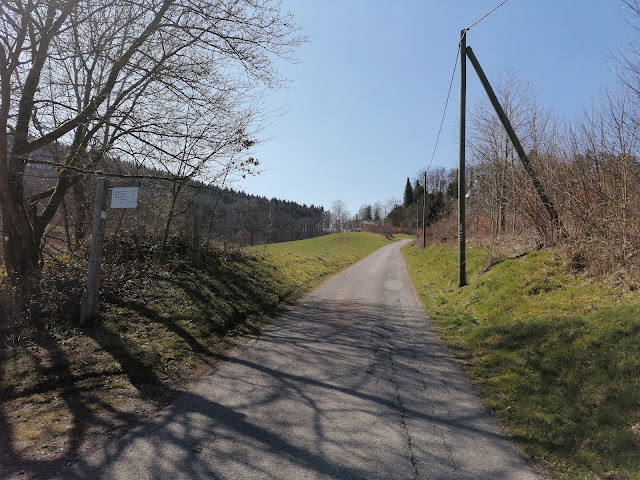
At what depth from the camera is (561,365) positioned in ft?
16.1

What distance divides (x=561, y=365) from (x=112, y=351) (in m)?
6.05

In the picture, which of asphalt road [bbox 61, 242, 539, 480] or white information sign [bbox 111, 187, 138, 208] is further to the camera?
white information sign [bbox 111, 187, 138, 208]

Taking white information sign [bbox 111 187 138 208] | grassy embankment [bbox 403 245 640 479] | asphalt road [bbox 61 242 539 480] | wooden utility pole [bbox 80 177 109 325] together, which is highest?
white information sign [bbox 111 187 138 208]

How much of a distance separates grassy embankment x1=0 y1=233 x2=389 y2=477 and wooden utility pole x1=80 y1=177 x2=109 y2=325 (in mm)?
242

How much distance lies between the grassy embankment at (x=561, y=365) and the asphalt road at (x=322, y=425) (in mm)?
408

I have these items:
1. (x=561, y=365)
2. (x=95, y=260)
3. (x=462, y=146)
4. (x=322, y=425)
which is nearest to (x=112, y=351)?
(x=95, y=260)

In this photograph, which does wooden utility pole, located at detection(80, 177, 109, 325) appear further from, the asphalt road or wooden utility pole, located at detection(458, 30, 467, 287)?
wooden utility pole, located at detection(458, 30, 467, 287)

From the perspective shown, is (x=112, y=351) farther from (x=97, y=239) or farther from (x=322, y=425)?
(x=322, y=425)

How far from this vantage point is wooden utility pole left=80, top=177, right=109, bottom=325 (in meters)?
6.06

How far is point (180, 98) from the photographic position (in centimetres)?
752

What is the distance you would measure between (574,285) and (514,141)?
4.40 meters

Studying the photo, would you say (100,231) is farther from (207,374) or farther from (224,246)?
(224,246)

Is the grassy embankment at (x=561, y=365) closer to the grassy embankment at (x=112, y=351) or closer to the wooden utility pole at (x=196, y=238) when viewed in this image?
the grassy embankment at (x=112, y=351)

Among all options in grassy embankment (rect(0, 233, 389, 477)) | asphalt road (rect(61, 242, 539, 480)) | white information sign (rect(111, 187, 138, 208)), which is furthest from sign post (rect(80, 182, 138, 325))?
asphalt road (rect(61, 242, 539, 480))
